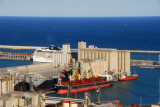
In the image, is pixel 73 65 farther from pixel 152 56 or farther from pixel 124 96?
pixel 152 56

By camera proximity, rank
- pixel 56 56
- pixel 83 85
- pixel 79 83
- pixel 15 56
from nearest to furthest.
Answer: pixel 83 85 < pixel 79 83 < pixel 56 56 < pixel 15 56

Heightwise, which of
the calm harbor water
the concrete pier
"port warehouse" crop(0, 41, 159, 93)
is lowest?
the calm harbor water

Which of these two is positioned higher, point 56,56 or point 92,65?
point 56,56

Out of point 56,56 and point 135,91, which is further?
point 56,56

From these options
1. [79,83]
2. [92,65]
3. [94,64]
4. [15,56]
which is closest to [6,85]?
[79,83]

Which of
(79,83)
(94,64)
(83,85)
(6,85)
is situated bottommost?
(83,85)

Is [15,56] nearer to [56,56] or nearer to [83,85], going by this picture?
[56,56]

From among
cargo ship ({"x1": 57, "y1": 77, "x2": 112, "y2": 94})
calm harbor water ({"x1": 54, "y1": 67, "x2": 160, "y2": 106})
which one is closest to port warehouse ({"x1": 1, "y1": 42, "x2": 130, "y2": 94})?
cargo ship ({"x1": 57, "y1": 77, "x2": 112, "y2": 94})

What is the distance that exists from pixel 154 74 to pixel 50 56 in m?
14.2

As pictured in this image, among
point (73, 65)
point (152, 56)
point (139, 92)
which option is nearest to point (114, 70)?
point (73, 65)

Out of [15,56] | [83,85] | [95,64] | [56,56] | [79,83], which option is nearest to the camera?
[83,85]

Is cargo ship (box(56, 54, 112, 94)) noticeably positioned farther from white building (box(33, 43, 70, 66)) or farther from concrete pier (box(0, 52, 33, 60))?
concrete pier (box(0, 52, 33, 60))

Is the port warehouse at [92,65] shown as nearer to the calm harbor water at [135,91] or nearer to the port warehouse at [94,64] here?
the port warehouse at [94,64]

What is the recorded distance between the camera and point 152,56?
73.4m
